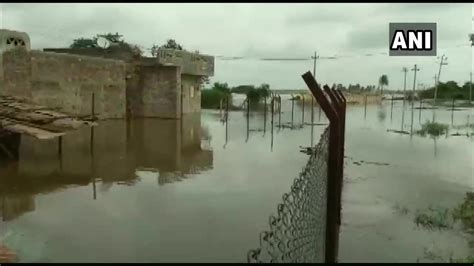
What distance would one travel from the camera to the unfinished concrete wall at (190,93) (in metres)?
31.0

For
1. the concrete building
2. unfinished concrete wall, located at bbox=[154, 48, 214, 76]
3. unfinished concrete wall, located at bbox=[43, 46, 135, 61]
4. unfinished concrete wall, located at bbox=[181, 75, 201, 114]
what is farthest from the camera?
unfinished concrete wall, located at bbox=[181, 75, 201, 114]

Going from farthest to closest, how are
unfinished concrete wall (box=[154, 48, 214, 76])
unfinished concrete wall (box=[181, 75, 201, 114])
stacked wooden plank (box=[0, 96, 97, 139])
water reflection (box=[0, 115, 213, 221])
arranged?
unfinished concrete wall (box=[181, 75, 201, 114]) → unfinished concrete wall (box=[154, 48, 214, 76]) → stacked wooden plank (box=[0, 96, 97, 139]) → water reflection (box=[0, 115, 213, 221])

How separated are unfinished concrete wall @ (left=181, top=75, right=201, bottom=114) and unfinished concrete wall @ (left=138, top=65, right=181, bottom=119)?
2.91m

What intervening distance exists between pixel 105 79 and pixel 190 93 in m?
7.76

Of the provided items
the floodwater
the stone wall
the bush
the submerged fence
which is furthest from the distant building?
the submerged fence

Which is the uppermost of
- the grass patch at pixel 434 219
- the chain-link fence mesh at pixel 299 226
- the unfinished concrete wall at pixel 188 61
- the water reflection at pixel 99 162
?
the unfinished concrete wall at pixel 188 61

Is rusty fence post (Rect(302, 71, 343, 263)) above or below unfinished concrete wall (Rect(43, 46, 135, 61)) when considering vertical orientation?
below

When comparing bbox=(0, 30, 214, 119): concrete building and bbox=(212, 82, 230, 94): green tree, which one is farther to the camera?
bbox=(212, 82, 230, 94): green tree

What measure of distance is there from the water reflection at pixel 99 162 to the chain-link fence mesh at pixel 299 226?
539cm

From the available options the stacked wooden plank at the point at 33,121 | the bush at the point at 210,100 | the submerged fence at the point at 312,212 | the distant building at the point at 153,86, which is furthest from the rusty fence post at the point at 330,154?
the bush at the point at 210,100

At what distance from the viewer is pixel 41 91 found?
21.2m

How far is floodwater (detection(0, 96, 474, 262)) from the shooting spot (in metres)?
6.83

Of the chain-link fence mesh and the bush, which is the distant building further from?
the chain-link fence mesh

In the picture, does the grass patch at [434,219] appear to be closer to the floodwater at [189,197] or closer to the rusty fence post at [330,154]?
the floodwater at [189,197]
